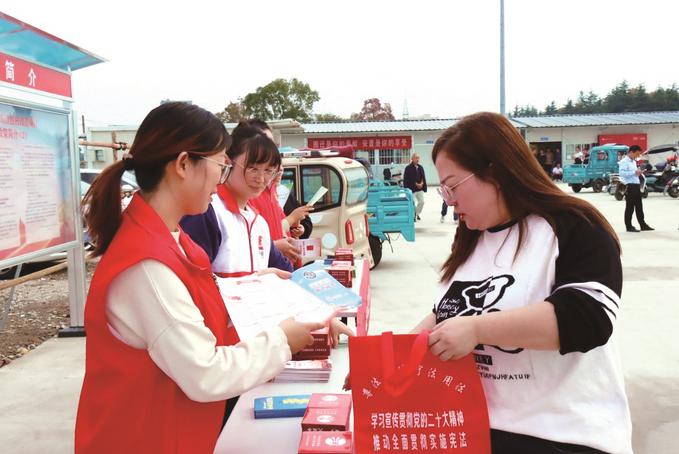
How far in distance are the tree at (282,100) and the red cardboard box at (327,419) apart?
39.3 m

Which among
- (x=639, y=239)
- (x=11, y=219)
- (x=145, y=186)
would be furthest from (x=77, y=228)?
(x=639, y=239)

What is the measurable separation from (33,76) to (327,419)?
A: 3.80m

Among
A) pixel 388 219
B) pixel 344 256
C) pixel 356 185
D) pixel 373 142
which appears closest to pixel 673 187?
pixel 388 219

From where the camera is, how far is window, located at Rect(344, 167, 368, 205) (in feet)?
21.2

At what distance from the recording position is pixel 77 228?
4.59 metres

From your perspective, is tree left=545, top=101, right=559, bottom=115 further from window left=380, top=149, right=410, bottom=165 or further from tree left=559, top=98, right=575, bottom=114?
window left=380, top=149, right=410, bottom=165

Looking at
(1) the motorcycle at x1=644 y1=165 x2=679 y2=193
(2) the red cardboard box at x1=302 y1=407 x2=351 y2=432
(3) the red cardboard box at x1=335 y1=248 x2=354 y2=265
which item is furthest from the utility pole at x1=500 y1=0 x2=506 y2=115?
(2) the red cardboard box at x1=302 y1=407 x2=351 y2=432

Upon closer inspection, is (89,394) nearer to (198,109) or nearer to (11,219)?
(198,109)

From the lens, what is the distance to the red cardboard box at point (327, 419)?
138 cm

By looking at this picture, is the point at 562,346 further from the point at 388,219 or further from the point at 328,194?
the point at 388,219

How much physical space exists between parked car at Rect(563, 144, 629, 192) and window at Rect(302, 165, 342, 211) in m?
16.8

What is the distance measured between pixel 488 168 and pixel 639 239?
9.51 metres

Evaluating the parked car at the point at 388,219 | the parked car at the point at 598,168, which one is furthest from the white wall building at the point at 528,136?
the parked car at the point at 388,219

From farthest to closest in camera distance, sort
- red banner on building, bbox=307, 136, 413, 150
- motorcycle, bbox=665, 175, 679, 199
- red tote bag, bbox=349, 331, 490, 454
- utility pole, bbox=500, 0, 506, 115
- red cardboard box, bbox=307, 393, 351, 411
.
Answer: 1. red banner on building, bbox=307, 136, 413, 150
2. motorcycle, bbox=665, 175, 679, 199
3. utility pole, bbox=500, 0, 506, 115
4. red cardboard box, bbox=307, 393, 351, 411
5. red tote bag, bbox=349, 331, 490, 454
